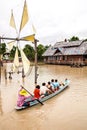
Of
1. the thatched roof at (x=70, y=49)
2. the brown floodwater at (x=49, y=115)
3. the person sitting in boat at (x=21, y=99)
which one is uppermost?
the thatched roof at (x=70, y=49)

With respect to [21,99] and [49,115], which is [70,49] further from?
[49,115]

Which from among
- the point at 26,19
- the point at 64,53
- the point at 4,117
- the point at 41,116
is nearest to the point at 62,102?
the point at 41,116

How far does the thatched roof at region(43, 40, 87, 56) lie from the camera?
140ft

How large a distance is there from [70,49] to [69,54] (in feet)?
7.57

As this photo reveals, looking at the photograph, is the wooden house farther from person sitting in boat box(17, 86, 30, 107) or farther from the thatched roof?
person sitting in boat box(17, 86, 30, 107)

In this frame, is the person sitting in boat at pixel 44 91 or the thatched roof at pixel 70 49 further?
the thatched roof at pixel 70 49

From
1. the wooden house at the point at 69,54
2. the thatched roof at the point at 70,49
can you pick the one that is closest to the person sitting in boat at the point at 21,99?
the wooden house at the point at 69,54

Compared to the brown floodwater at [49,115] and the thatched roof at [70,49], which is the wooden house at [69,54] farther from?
the brown floodwater at [49,115]

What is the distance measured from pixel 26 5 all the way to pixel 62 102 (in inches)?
303

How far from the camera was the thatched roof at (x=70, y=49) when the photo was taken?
140 feet

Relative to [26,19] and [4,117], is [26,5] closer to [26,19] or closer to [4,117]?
[26,19]

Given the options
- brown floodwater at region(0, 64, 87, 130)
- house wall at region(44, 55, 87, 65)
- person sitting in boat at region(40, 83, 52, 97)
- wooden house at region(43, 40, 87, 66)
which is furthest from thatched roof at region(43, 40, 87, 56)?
brown floodwater at region(0, 64, 87, 130)

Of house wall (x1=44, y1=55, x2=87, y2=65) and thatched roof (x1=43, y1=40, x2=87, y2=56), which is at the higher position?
thatched roof (x1=43, y1=40, x2=87, y2=56)

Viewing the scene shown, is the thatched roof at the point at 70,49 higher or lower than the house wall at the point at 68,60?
higher
